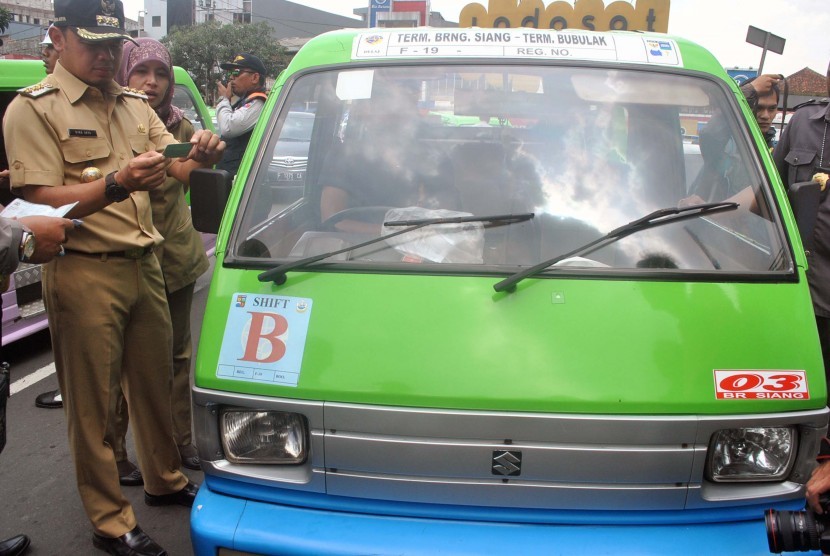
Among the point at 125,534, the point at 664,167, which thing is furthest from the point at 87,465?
the point at 664,167

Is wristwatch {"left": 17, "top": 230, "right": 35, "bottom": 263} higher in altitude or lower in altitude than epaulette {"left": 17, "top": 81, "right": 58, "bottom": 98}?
lower

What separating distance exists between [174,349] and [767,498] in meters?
2.84

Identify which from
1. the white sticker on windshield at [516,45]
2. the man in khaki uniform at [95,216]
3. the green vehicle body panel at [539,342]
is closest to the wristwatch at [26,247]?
the man in khaki uniform at [95,216]

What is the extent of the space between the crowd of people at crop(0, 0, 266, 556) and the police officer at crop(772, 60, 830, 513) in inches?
114

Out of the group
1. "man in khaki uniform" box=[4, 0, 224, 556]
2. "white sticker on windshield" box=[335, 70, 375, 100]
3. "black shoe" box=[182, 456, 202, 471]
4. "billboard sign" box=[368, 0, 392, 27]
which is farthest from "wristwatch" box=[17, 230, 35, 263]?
"billboard sign" box=[368, 0, 392, 27]

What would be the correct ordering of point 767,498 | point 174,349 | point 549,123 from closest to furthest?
point 767,498 < point 549,123 < point 174,349

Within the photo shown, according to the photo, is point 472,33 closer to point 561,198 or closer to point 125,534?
point 561,198

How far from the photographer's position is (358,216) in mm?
2486

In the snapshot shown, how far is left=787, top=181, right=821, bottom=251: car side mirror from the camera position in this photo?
94.0 inches

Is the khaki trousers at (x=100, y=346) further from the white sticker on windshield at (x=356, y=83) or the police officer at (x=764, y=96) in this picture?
the police officer at (x=764, y=96)

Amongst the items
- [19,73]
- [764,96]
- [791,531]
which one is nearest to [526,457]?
[791,531]

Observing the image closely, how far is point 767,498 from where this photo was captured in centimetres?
205

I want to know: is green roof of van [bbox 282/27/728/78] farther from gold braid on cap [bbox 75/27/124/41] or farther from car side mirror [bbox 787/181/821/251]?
gold braid on cap [bbox 75/27/124/41]

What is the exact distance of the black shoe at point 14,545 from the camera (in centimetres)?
294
